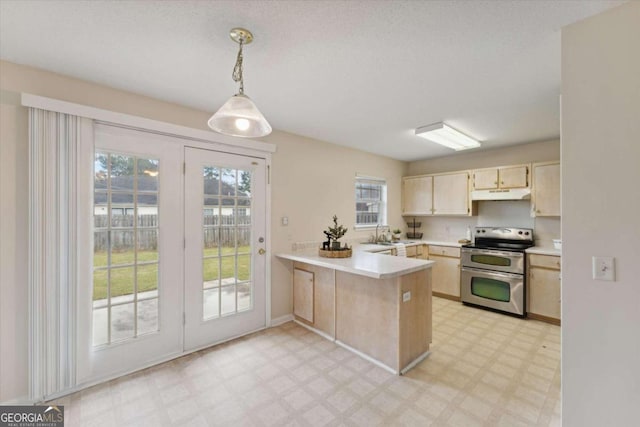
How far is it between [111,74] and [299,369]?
283 centimetres

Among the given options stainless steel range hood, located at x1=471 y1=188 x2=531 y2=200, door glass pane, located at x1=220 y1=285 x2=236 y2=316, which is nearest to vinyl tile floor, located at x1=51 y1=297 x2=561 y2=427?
door glass pane, located at x1=220 y1=285 x2=236 y2=316

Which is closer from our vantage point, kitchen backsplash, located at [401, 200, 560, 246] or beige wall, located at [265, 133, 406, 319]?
beige wall, located at [265, 133, 406, 319]

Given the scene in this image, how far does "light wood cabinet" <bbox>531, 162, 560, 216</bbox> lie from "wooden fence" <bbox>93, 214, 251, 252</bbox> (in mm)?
3881

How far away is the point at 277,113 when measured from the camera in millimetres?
2840

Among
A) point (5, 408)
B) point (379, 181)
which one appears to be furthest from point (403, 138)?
point (5, 408)

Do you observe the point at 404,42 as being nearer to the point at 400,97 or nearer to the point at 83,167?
the point at 400,97

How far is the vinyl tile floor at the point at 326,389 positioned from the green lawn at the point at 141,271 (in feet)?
2.38

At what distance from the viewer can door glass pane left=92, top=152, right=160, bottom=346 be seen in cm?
223

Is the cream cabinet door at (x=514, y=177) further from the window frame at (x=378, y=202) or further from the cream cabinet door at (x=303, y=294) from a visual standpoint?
the cream cabinet door at (x=303, y=294)

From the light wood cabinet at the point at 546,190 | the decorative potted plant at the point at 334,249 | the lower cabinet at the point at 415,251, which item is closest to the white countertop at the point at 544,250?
the light wood cabinet at the point at 546,190

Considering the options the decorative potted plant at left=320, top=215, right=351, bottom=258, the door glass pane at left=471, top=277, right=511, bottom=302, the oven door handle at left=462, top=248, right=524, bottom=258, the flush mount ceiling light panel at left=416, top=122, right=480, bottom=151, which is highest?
the flush mount ceiling light panel at left=416, top=122, right=480, bottom=151

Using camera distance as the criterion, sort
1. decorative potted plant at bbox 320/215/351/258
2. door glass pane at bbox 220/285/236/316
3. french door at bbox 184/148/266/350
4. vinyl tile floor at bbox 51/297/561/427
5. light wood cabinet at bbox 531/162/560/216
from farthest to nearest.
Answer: light wood cabinet at bbox 531/162/560/216
decorative potted plant at bbox 320/215/351/258
door glass pane at bbox 220/285/236/316
french door at bbox 184/148/266/350
vinyl tile floor at bbox 51/297/561/427

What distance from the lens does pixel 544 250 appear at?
11.6 ft

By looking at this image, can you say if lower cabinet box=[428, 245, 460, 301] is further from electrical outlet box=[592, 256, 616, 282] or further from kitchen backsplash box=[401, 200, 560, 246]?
electrical outlet box=[592, 256, 616, 282]
